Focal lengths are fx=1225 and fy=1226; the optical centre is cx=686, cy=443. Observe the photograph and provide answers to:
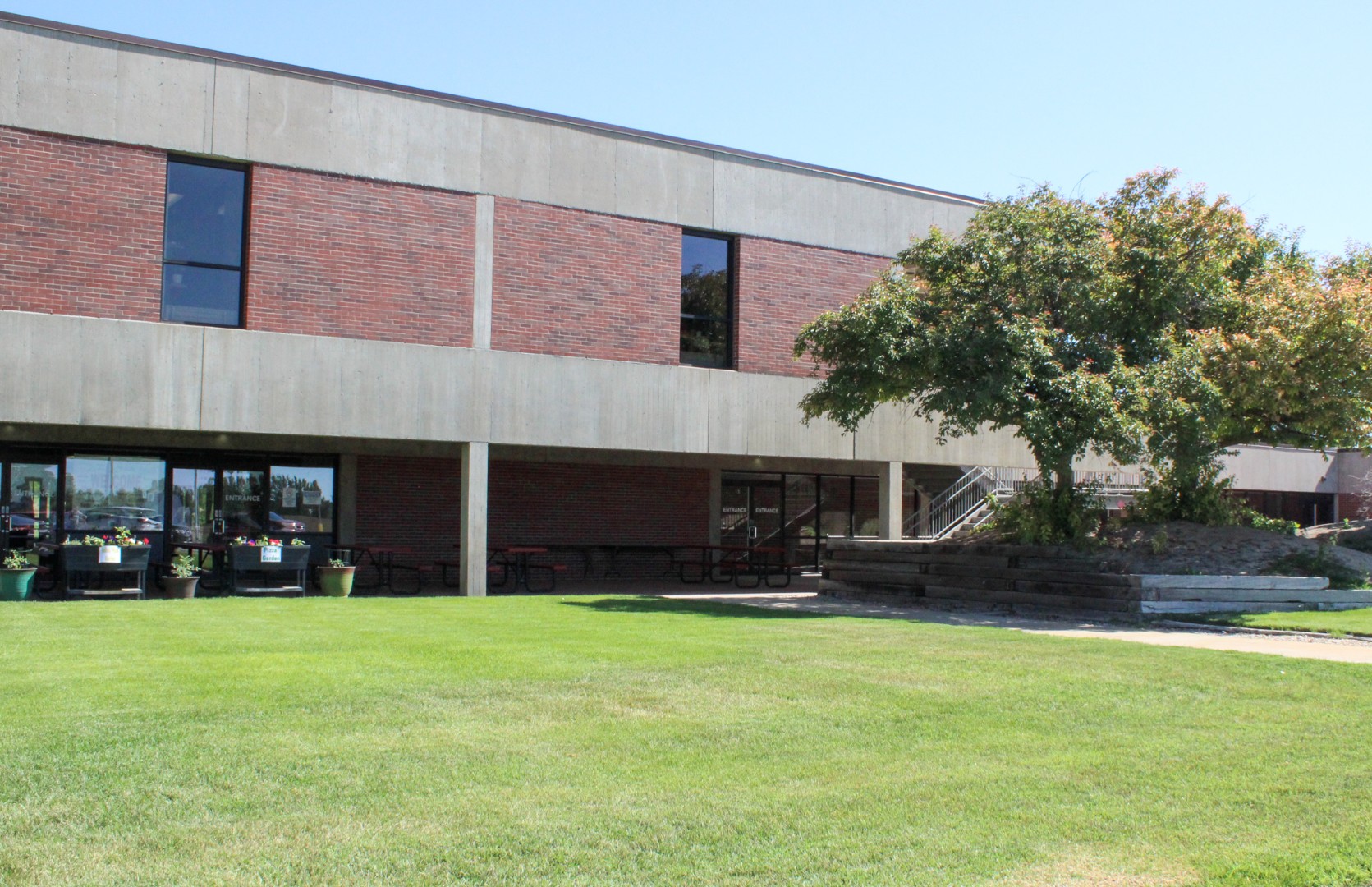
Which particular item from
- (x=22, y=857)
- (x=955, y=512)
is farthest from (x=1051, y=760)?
(x=955, y=512)

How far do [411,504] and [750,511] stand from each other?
745cm

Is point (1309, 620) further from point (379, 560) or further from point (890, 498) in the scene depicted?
point (379, 560)

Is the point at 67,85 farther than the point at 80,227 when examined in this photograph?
No

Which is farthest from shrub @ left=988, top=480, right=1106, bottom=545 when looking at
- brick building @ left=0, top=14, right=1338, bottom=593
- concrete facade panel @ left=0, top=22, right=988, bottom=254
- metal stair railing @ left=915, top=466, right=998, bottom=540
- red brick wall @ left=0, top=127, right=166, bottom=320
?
red brick wall @ left=0, top=127, right=166, bottom=320

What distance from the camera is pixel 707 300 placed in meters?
21.5

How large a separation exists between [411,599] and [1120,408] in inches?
395

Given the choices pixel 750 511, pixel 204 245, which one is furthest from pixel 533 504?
pixel 204 245

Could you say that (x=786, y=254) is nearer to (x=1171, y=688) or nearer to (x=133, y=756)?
(x=1171, y=688)

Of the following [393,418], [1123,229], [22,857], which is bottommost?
[22,857]

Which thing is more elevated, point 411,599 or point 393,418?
point 393,418

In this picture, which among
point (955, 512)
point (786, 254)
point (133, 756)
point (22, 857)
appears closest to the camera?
point (22, 857)

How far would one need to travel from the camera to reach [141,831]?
16.4ft

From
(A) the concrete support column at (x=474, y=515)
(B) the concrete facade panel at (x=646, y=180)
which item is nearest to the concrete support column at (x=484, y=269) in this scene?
(A) the concrete support column at (x=474, y=515)

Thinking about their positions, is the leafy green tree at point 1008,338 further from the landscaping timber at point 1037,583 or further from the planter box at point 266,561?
the planter box at point 266,561
